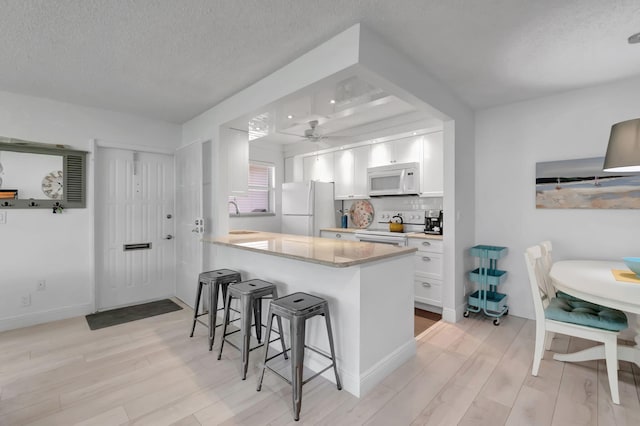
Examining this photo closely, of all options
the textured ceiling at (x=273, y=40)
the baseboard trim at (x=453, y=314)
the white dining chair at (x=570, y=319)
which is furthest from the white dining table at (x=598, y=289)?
the textured ceiling at (x=273, y=40)

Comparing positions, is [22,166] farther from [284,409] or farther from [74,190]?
[284,409]

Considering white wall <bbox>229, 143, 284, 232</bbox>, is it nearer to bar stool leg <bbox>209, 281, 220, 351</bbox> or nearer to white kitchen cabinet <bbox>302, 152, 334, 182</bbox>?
white kitchen cabinet <bbox>302, 152, 334, 182</bbox>

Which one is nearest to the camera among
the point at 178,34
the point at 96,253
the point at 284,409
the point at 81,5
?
the point at 81,5

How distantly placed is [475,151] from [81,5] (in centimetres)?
386

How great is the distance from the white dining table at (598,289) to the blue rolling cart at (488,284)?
73 cm

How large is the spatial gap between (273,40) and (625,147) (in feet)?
7.94

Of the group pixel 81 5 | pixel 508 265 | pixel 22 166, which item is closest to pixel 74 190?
pixel 22 166

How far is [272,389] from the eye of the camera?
2074mm

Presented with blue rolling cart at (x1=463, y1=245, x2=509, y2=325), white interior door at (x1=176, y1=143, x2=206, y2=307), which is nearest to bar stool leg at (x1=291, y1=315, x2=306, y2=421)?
white interior door at (x1=176, y1=143, x2=206, y2=307)

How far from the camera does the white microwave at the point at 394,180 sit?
13.0 ft

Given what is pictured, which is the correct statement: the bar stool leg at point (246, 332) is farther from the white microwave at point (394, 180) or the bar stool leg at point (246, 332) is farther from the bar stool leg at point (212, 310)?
the white microwave at point (394, 180)

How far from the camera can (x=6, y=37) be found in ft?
6.73

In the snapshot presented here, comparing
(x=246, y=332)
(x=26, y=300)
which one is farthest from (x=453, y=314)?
(x=26, y=300)

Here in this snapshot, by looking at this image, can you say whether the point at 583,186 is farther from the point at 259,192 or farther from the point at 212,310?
the point at 259,192
